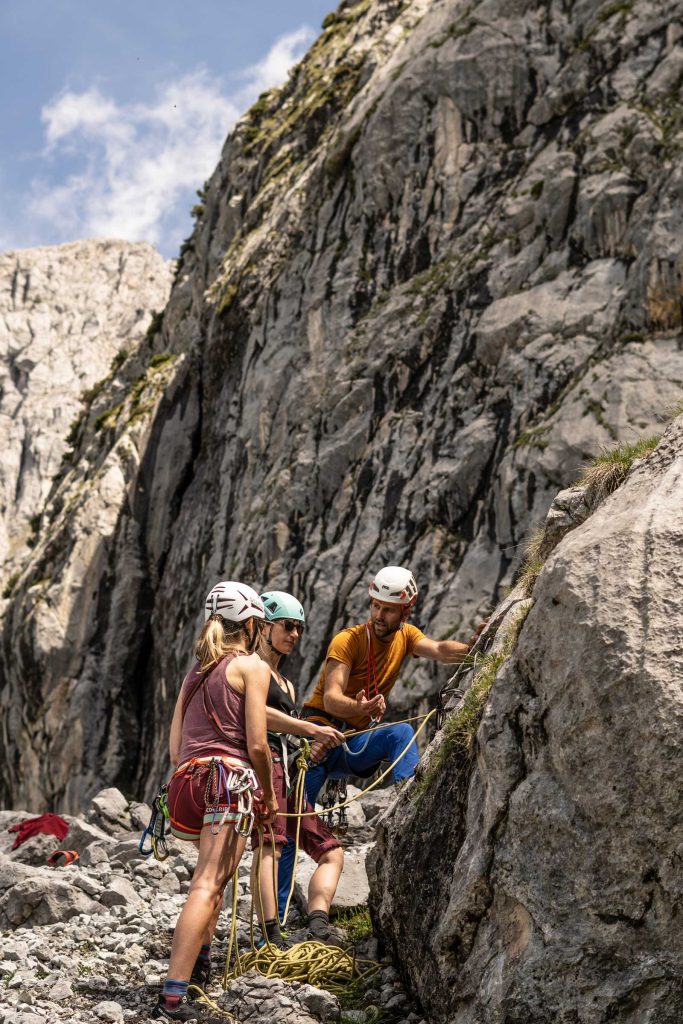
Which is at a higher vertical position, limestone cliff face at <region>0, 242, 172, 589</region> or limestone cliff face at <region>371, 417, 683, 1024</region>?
limestone cliff face at <region>0, 242, 172, 589</region>

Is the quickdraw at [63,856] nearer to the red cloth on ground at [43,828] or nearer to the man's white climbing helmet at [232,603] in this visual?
the red cloth on ground at [43,828]

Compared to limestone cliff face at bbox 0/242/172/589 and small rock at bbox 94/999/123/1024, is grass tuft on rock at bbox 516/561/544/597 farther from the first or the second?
limestone cliff face at bbox 0/242/172/589

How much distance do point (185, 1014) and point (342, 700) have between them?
9.13ft

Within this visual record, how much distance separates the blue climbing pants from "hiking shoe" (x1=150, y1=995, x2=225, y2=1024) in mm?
2078

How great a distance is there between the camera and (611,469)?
279 inches

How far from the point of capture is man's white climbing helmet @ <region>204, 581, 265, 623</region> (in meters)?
6.98

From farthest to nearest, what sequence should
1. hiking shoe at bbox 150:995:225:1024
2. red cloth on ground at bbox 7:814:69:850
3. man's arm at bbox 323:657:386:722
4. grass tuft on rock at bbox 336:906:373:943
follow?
red cloth on ground at bbox 7:814:69:850, man's arm at bbox 323:657:386:722, grass tuft on rock at bbox 336:906:373:943, hiking shoe at bbox 150:995:225:1024

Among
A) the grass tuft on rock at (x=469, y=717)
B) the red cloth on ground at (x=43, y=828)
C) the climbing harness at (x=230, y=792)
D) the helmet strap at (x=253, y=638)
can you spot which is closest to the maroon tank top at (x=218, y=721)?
the climbing harness at (x=230, y=792)

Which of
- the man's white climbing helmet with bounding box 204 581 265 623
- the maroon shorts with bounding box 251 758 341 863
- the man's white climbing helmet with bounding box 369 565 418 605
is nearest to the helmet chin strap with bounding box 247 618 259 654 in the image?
the man's white climbing helmet with bounding box 204 581 265 623

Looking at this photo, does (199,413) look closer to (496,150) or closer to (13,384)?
(496,150)

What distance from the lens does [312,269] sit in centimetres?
2769

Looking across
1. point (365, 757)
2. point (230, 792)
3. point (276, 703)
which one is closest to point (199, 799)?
point (230, 792)

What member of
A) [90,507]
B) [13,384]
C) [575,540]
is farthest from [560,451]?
[13,384]

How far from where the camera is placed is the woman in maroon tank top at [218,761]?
21.3 feet
